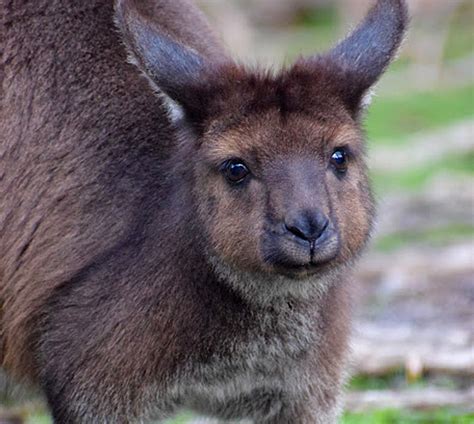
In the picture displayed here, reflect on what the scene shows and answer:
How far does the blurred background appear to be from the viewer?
8.14 metres

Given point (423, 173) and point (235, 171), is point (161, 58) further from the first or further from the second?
point (423, 173)

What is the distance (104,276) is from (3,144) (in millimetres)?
934

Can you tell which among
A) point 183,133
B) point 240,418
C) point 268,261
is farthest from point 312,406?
point 183,133

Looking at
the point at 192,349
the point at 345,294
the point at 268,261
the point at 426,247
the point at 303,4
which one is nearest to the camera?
the point at 268,261

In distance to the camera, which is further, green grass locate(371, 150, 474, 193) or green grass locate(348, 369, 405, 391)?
green grass locate(371, 150, 474, 193)

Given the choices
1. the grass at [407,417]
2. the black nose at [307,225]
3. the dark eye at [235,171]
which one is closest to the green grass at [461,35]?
the grass at [407,417]

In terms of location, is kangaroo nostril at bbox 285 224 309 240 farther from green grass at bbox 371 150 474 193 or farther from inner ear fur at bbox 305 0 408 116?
green grass at bbox 371 150 474 193

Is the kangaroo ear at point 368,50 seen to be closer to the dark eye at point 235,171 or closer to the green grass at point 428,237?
the dark eye at point 235,171

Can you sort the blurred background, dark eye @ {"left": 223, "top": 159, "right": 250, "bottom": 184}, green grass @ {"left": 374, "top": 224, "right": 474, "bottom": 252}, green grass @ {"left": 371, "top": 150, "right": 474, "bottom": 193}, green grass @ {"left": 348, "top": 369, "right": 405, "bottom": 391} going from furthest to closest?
green grass @ {"left": 371, "top": 150, "right": 474, "bottom": 193} < green grass @ {"left": 374, "top": 224, "right": 474, "bottom": 252} < green grass @ {"left": 348, "top": 369, "right": 405, "bottom": 391} < the blurred background < dark eye @ {"left": 223, "top": 159, "right": 250, "bottom": 184}

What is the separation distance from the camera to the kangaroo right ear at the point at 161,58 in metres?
5.92

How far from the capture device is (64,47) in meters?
6.71

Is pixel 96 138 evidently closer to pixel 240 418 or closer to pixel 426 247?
pixel 240 418

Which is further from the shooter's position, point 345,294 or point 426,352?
point 426,352

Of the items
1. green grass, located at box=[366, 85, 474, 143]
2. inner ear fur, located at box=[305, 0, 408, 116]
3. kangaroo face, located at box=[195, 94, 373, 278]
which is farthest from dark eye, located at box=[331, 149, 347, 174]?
green grass, located at box=[366, 85, 474, 143]
